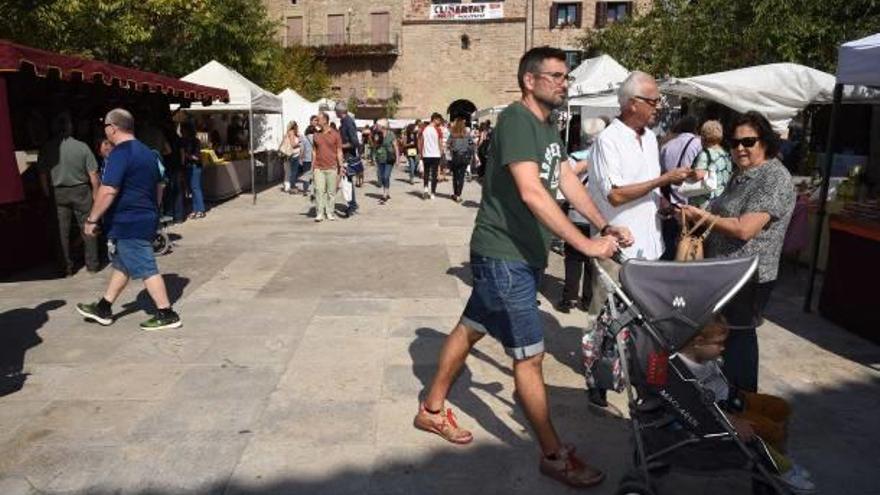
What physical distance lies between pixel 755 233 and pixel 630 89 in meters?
0.97

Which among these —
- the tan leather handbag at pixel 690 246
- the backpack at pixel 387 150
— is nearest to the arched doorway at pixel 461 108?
the backpack at pixel 387 150

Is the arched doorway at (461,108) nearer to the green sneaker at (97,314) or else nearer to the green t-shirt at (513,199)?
the green sneaker at (97,314)

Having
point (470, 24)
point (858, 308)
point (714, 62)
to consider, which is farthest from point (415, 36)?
point (858, 308)

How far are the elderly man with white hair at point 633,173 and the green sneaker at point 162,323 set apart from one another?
3292mm

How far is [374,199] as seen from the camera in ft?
47.4

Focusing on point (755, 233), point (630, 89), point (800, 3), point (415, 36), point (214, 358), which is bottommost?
point (214, 358)

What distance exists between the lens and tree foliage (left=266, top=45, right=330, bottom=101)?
34.3 m

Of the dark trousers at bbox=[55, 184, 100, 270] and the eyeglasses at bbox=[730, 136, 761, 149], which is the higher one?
the eyeglasses at bbox=[730, 136, 761, 149]

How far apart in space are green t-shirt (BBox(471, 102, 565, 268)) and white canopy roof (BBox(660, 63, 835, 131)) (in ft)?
19.4

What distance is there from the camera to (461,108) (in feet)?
142

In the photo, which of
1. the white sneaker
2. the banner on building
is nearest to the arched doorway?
the banner on building

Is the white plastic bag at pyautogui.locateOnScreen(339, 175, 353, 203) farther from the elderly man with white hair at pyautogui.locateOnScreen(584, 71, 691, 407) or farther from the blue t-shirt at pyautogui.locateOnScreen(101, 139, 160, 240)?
the elderly man with white hair at pyautogui.locateOnScreen(584, 71, 691, 407)

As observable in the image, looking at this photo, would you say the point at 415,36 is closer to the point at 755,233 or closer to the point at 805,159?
the point at 805,159

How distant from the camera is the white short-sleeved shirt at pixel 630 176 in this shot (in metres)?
3.64
